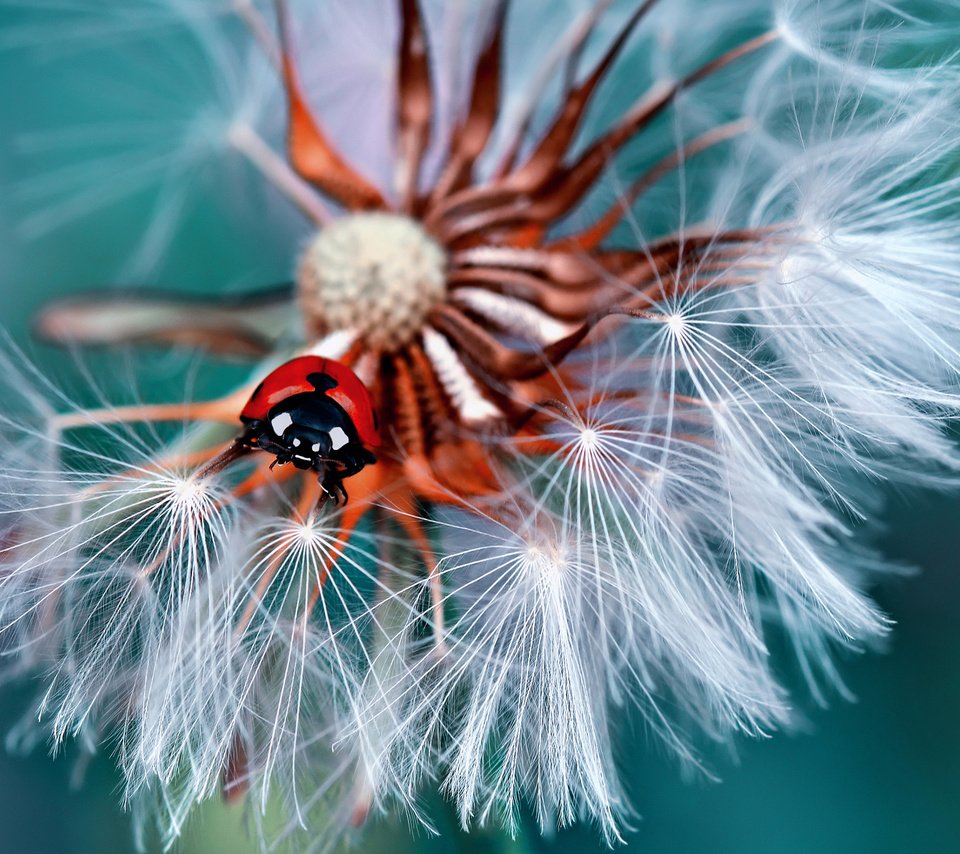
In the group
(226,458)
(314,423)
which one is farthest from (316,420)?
(226,458)

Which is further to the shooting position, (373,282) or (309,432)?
(373,282)

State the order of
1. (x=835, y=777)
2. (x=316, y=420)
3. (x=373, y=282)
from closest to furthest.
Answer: (x=316, y=420)
(x=373, y=282)
(x=835, y=777)

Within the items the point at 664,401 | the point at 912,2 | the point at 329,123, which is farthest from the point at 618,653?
the point at 329,123

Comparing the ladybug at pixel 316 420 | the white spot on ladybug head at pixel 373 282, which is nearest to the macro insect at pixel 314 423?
the ladybug at pixel 316 420

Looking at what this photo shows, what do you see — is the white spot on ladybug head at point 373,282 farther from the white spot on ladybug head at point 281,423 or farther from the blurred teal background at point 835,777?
the blurred teal background at point 835,777

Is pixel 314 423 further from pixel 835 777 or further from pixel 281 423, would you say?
pixel 835 777

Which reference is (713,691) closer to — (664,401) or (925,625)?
(664,401)

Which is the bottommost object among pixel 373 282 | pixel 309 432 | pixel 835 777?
pixel 835 777
